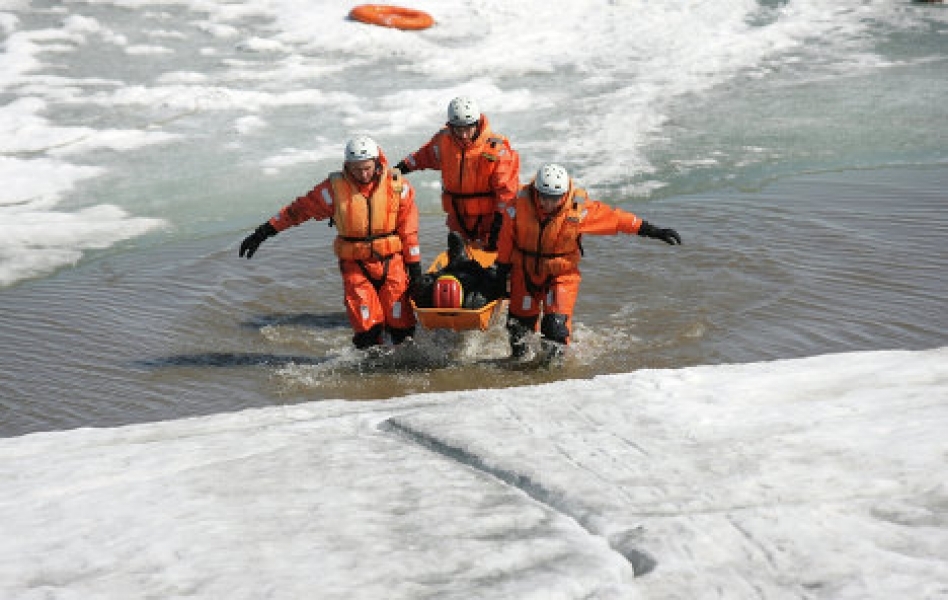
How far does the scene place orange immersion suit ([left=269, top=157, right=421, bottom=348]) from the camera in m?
6.78

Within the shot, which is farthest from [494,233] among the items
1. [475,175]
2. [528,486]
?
[528,486]

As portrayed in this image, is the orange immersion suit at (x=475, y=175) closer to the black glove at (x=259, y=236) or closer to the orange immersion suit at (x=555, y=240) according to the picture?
the orange immersion suit at (x=555, y=240)

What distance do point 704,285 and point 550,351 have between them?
1.82 m

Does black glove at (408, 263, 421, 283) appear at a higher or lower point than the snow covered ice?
higher

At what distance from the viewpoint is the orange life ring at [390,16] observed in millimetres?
14414

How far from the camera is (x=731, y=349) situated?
680cm

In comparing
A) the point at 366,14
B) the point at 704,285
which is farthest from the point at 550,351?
the point at 366,14

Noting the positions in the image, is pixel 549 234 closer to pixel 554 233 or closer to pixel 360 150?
pixel 554 233

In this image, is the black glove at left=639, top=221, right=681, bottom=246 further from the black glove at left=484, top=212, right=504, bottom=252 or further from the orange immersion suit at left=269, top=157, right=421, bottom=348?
the black glove at left=484, top=212, right=504, bottom=252

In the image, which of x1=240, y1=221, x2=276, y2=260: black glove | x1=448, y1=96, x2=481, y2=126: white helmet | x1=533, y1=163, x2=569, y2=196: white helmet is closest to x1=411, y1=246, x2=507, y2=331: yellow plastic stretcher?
x1=533, y1=163, x2=569, y2=196: white helmet

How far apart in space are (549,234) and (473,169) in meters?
1.43

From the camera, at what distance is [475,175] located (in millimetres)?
7898

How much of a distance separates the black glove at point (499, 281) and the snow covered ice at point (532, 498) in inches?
94.6

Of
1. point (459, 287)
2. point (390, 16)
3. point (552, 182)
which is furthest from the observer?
point (390, 16)
